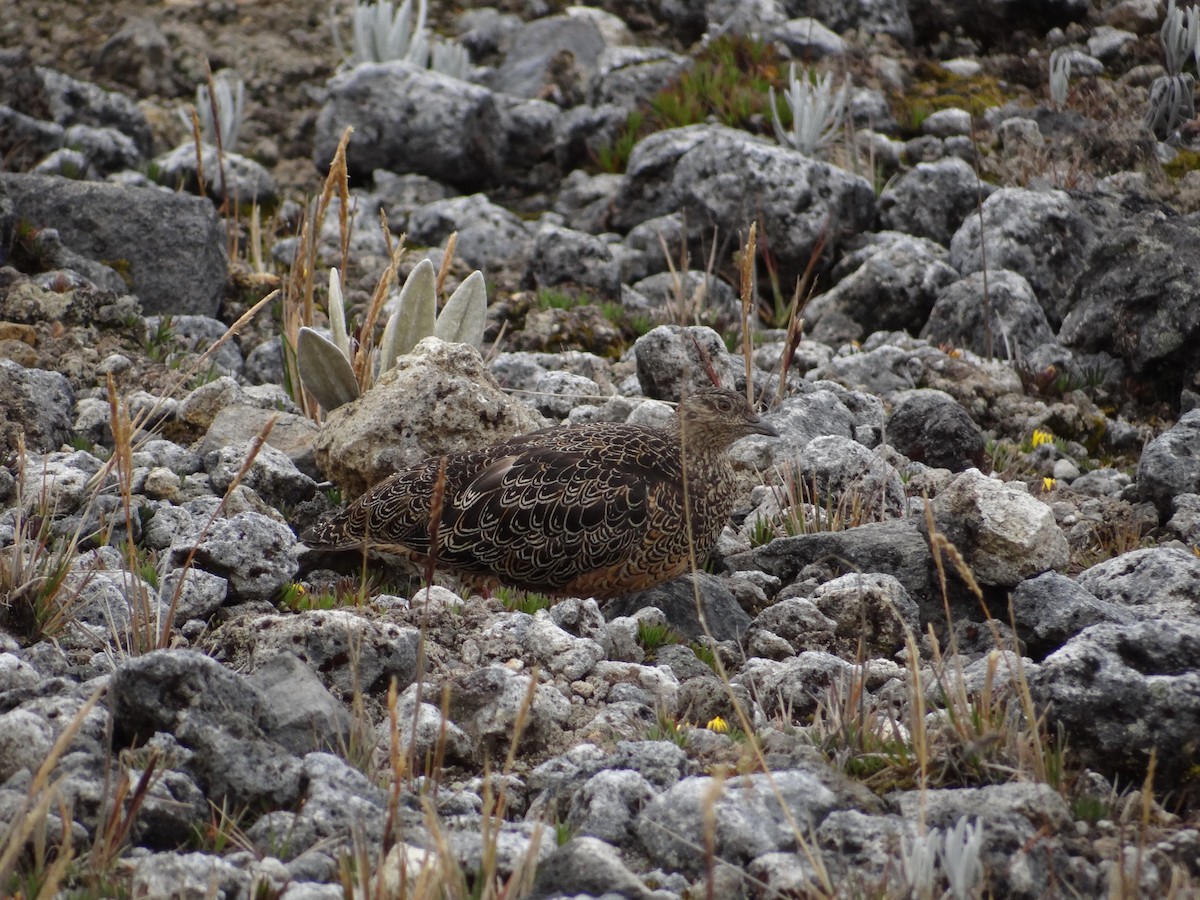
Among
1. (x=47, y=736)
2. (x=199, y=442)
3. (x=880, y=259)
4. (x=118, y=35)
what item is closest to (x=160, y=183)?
(x=118, y=35)

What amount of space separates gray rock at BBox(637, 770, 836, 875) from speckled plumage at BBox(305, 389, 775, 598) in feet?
7.42

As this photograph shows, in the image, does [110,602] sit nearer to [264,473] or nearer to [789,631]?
[264,473]

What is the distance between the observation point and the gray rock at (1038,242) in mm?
9625

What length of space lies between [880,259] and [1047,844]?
6.74 metres

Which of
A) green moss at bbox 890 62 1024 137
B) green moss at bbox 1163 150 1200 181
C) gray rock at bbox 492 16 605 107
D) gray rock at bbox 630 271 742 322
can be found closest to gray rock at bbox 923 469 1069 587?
gray rock at bbox 630 271 742 322

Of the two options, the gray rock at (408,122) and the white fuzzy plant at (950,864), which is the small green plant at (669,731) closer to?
the white fuzzy plant at (950,864)

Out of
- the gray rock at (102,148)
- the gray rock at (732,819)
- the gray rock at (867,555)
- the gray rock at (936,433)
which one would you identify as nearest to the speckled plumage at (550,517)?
the gray rock at (867,555)

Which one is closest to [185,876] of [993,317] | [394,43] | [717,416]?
[717,416]

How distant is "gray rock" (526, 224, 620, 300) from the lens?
32.7ft

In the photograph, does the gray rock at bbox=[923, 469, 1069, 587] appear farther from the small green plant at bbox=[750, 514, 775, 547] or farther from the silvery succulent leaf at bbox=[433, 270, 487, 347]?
the silvery succulent leaf at bbox=[433, 270, 487, 347]

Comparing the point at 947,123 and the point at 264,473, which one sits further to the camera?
the point at 947,123

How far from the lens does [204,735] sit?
12.0 ft

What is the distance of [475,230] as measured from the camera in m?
10.7

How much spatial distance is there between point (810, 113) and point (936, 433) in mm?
4171
